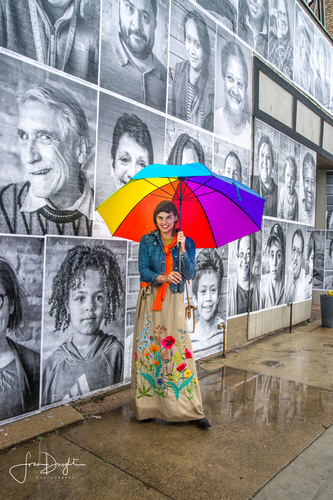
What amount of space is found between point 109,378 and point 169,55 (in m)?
4.32

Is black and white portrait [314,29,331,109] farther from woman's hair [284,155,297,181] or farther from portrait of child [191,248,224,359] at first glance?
portrait of child [191,248,224,359]

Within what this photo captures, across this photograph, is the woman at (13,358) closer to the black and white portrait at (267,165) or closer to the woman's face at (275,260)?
the black and white portrait at (267,165)

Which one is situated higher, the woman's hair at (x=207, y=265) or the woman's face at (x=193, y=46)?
the woman's face at (x=193, y=46)

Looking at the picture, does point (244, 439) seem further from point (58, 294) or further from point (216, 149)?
point (216, 149)

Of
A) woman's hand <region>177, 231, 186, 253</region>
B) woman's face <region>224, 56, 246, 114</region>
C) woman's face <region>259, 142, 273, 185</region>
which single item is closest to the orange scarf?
woman's hand <region>177, 231, 186, 253</region>

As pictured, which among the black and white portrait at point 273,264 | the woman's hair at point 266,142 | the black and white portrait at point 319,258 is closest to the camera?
the woman's hair at point 266,142

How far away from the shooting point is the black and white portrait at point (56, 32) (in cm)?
362

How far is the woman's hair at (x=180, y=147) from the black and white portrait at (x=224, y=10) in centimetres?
214

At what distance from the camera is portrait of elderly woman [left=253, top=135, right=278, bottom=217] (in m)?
7.61

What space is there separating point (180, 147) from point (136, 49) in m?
1.39

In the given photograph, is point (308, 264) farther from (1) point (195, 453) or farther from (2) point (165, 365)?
(1) point (195, 453)

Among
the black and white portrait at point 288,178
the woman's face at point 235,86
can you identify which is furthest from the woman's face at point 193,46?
the black and white portrait at point 288,178

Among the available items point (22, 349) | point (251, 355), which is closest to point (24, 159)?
point (22, 349)

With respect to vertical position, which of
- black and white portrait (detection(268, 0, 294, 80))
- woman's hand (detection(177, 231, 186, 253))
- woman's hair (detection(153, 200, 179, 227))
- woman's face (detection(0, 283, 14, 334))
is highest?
→ black and white portrait (detection(268, 0, 294, 80))
